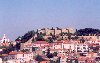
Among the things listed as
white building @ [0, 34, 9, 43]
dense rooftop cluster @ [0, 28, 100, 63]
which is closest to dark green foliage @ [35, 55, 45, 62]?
dense rooftop cluster @ [0, 28, 100, 63]

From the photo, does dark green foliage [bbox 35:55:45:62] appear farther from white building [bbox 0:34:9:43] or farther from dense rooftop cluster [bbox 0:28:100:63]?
white building [bbox 0:34:9:43]

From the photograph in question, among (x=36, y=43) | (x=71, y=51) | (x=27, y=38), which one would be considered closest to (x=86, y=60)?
(x=71, y=51)

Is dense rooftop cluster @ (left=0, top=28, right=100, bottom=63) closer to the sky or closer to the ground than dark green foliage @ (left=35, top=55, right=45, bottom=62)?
closer to the sky

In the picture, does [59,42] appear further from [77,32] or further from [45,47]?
[77,32]

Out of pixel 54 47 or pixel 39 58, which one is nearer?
pixel 39 58

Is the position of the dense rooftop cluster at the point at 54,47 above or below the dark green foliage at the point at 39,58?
above

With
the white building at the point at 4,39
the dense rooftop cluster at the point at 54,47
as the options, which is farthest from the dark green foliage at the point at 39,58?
the white building at the point at 4,39

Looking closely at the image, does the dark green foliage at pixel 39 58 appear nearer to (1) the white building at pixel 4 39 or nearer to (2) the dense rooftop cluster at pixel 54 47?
(2) the dense rooftop cluster at pixel 54 47

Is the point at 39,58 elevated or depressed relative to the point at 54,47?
depressed

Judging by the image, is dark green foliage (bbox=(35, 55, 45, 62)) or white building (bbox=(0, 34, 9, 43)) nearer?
dark green foliage (bbox=(35, 55, 45, 62))

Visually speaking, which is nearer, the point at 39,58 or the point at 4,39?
the point at 39,58

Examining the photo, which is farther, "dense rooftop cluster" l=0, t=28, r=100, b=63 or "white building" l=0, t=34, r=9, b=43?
"white building" l=0, t=34, r=9, b=43
